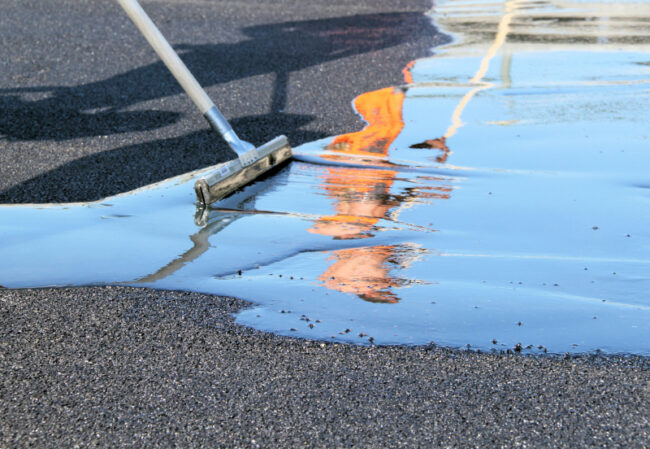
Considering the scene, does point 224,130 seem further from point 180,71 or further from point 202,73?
point 202,73

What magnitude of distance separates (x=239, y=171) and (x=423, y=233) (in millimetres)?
1150

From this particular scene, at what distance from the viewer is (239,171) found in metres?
4.45

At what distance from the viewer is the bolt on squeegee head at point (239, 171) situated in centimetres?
421

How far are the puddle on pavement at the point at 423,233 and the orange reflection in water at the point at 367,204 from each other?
0.01 metres

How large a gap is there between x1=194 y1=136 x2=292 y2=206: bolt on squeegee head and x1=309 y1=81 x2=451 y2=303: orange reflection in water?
30cm

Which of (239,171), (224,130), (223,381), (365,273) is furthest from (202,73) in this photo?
(223,381)

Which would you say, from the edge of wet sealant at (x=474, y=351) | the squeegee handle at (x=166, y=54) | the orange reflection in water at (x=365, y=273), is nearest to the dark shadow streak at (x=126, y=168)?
the squeegee handle at (x=166, y=54)

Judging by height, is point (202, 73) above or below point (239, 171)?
above

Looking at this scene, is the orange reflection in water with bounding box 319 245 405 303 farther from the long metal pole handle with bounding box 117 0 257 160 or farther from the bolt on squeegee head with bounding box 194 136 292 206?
the long metal pole handle with bounding box 117 0 257 160

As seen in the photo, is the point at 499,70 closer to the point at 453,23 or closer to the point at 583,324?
the point at 453,23

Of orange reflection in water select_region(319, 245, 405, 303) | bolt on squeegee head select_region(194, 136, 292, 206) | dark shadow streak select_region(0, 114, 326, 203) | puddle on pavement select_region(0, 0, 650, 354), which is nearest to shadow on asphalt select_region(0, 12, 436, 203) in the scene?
dark shadow streak select_region(0, 114, 326, 203)

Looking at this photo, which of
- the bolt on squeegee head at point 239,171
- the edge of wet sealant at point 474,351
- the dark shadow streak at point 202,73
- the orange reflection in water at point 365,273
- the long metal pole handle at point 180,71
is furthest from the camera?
the dark shadow streak at point 202,73

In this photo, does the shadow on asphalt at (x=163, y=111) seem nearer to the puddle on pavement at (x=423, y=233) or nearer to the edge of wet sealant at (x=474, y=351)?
the puddle on pavement at (x=423, y=233)

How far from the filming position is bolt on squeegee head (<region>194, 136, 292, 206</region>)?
421cm
